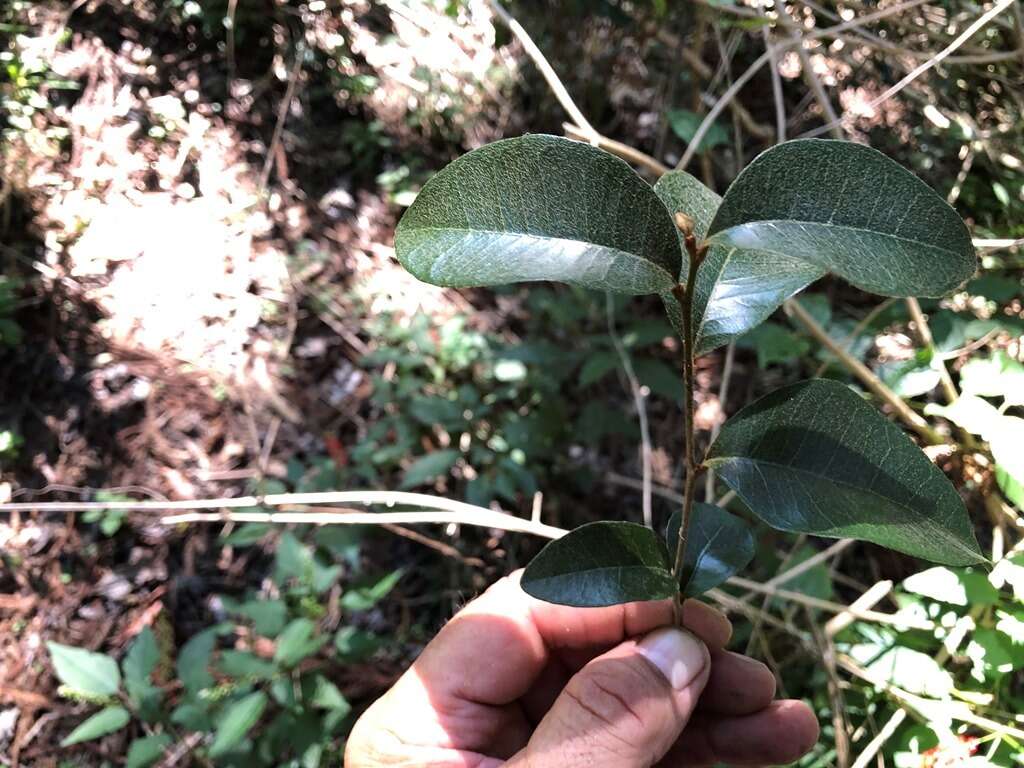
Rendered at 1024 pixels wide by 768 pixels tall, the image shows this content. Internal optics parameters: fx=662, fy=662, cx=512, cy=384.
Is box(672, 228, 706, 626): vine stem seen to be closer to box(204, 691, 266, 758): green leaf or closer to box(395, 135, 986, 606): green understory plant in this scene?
box(395, 135, 986, 606): green understory plant

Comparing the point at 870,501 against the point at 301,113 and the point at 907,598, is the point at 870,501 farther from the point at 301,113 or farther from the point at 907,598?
the point at 301,113

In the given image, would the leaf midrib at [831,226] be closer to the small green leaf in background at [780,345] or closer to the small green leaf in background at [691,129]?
the small green leaf in background at [780,345]

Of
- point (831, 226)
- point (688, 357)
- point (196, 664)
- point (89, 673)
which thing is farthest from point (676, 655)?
point (89, 673)

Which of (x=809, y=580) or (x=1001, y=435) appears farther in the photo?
(x=809, y=580)

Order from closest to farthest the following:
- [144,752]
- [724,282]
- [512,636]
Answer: [724,282]
[512,636]
[144,752]

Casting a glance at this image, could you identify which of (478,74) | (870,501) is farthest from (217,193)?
(870,501)

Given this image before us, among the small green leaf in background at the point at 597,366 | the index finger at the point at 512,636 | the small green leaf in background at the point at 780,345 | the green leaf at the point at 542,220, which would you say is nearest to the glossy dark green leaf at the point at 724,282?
the green leaf at the point at 542,220

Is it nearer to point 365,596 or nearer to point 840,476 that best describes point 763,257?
point 840,476
